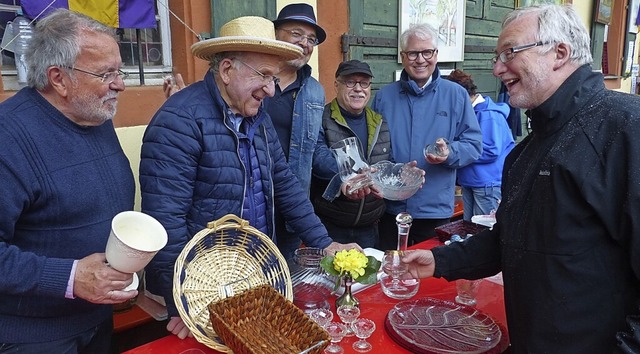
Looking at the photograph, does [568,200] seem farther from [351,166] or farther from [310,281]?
[351,166]

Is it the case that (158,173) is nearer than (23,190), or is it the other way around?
(23,190)

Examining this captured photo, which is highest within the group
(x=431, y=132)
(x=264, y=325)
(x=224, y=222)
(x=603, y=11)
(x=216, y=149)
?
(x=603, y=11)

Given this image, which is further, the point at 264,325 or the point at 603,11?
the point at 603,11

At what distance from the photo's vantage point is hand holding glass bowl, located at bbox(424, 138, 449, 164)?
2760mm

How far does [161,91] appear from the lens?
10.3 ft

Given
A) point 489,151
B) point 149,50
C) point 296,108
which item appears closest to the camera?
point 296,108

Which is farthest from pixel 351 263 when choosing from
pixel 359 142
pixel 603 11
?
pixel 603 11

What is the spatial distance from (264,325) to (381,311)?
0.48 metres

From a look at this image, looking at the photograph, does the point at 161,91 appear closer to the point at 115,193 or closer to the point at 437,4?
the point at 115,193

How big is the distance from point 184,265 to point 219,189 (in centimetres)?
34

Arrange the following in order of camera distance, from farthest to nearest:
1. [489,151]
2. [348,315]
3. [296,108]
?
[489,151]
[296,108]
[348,315]

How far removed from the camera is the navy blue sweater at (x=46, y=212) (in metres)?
1.36

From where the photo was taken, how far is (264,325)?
55.5 inches

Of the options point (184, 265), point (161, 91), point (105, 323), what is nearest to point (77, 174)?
point (184, 265)
